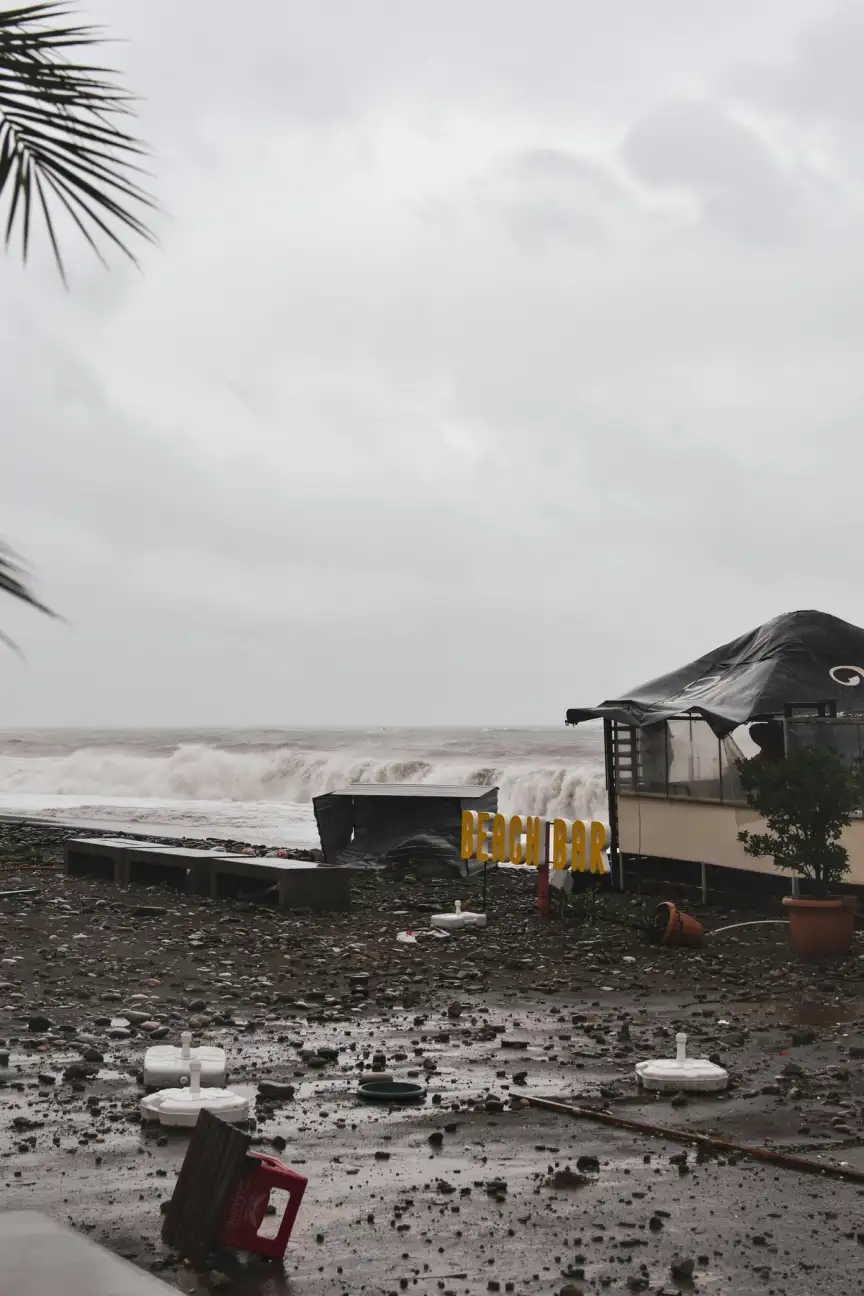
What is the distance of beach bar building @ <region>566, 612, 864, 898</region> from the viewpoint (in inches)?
719

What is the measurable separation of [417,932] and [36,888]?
6576 millimetres

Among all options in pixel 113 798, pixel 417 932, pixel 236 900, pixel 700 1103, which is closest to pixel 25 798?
pixel 113 798

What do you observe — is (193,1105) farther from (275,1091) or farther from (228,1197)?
(228,1197)

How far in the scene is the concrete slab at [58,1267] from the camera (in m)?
4.24

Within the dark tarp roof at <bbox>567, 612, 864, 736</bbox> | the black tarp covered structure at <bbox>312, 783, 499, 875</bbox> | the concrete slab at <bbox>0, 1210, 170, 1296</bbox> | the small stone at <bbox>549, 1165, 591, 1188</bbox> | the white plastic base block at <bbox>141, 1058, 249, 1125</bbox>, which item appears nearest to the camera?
the concrete slab at <bbox>0, 1210, 170, 1296</bbox>

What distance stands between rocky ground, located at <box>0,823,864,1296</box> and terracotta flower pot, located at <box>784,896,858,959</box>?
0.52 metres

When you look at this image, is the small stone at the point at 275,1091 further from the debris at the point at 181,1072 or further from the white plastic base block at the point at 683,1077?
the white plastic base block at the point at 683,1077

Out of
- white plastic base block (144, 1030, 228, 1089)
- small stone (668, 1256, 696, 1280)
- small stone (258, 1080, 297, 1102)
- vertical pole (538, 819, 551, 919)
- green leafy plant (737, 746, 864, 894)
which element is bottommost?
small stone (668, 1256, 696, 1280)

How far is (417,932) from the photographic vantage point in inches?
622

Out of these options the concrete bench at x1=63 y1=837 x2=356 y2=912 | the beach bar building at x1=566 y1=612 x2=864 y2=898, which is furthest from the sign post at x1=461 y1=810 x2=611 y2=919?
the beach bar building at x1=566 y1=612 x2=864 y2=898

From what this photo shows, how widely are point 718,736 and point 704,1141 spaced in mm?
11143

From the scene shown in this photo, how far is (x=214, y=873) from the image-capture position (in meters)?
18.7

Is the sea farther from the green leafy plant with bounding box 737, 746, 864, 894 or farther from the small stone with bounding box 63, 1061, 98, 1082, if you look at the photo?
the small stone with bounding box 63, 1061, 98, 1082

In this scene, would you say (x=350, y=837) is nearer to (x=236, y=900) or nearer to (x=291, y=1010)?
(x=236, y=900)
